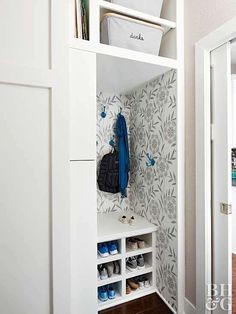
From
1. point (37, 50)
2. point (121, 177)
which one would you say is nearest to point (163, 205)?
point (121, 177)

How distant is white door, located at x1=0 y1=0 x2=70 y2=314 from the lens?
2.92 feet

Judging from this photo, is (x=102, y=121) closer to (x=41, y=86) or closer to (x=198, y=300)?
(x=41, y=86)

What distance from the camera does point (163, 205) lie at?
1.54 m

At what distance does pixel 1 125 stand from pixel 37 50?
39 centimetres

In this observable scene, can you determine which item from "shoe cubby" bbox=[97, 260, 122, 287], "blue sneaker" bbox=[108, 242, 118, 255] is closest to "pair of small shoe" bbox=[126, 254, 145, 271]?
"shoe cubby" bbox=[97, 260, 122, 287]

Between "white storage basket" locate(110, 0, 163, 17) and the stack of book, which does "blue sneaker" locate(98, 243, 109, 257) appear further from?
"white storage basket" locate(110, 0, 163, 17)

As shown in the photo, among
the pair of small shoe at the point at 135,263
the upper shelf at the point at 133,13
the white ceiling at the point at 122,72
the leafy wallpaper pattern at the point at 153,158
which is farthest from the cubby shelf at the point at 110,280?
the upper shelf at the point at 133,13

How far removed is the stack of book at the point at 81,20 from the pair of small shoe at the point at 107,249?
144cm

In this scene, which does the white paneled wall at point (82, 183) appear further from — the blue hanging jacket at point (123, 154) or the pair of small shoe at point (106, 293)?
the blue hanging jacket at point (123, 154)

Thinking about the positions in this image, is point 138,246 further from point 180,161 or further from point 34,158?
point 34,158

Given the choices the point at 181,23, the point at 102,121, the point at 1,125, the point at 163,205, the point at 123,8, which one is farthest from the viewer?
the point at 102,121

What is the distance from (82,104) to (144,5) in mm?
797

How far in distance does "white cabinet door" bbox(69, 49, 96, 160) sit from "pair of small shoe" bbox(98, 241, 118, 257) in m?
0.81

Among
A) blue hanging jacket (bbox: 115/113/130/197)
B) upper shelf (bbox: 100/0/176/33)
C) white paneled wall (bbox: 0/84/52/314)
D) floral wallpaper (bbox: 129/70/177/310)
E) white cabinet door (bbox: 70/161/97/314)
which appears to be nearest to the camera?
white paneled wall (bbox: 0/84/52/314)
